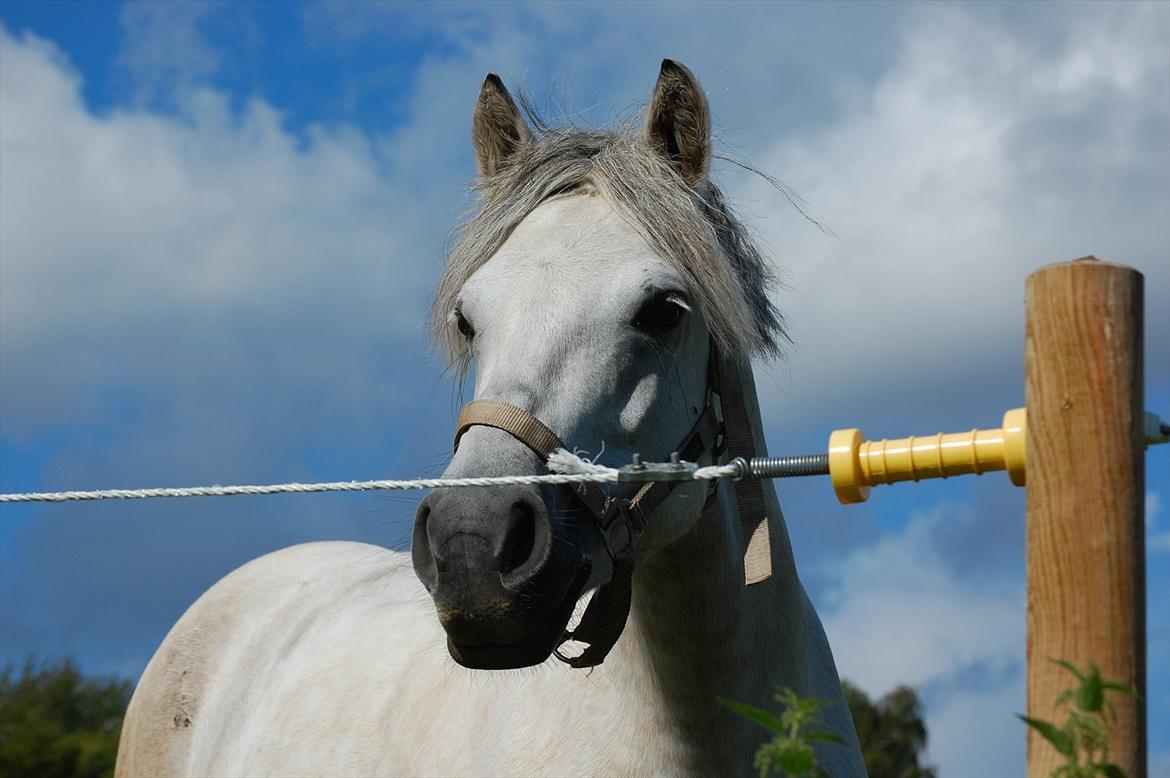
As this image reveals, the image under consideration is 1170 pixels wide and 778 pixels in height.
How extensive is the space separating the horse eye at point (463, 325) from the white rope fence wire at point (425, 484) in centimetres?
59

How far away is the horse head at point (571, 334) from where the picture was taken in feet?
7.44

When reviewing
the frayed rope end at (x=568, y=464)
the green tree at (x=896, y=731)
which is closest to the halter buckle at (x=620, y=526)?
the frayed rope end at (x=568, y=464)

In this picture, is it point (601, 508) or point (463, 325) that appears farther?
point (463, 325)

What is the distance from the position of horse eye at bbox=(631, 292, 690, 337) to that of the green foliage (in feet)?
34.0

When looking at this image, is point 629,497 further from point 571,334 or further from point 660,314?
point 660,314

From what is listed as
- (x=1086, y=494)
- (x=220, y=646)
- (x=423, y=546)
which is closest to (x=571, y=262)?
(x=423, y=546)

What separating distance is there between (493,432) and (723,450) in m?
0.76

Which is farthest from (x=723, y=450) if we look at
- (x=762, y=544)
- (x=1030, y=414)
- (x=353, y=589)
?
(x=353, y=589)

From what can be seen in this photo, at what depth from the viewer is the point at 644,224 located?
9.69 feet

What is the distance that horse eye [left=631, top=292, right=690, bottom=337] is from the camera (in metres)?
2.77

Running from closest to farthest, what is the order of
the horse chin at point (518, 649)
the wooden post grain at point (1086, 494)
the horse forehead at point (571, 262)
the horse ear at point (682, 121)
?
1. the wooden post grain at point (1086, 494)
2. the horse chin at point (518, 649)
3. the horse forehead at point (571, 262)
4. the horse ear at point (682, 121)

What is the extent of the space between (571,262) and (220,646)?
345cm

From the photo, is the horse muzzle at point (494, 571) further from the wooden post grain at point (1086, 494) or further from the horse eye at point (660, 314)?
the wooden post grain at point (1086, 494)

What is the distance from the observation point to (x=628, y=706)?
113 inches
